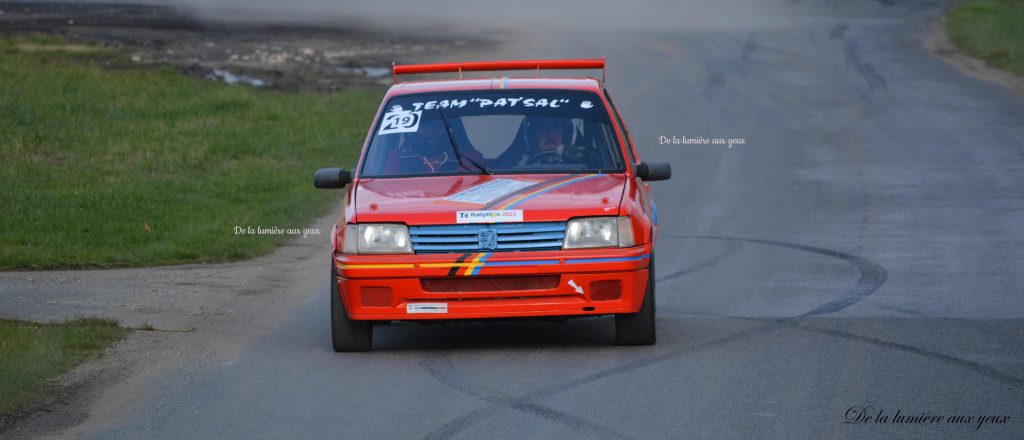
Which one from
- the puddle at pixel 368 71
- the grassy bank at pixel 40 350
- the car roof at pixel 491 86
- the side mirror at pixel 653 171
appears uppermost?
the car roof at pixel 491 86

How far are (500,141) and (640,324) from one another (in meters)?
1.97

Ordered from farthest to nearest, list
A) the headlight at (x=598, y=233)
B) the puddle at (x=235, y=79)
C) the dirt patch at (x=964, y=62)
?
1. the puddle at (x=235, y=79)
2. the dirt patch at (x=964, y=62)
3. the headlight at (x=598, y=233)

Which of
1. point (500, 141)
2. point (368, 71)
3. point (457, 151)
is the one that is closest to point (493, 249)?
point (457, 151)

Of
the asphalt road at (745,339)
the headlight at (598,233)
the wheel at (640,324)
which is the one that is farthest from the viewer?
the wheel at (640,324)

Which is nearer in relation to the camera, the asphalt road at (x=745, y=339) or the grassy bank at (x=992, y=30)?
the asphalt road at (x=745, y=339)

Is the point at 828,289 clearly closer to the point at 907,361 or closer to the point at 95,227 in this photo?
the point at 907,361

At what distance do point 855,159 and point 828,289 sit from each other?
854cm

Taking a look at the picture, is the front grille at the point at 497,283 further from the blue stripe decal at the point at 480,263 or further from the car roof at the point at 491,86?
→ the car roof at the point at 491,86

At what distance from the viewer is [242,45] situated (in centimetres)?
3591

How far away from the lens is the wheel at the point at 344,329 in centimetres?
858

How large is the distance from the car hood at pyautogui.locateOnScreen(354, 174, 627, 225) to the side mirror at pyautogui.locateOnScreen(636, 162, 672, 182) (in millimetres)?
260

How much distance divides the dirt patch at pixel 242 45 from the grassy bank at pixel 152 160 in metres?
1.86

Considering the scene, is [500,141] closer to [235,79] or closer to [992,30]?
[235,79]

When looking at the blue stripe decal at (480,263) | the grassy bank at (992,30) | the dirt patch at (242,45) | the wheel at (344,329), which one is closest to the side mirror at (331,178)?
the wheel at (344,329)
